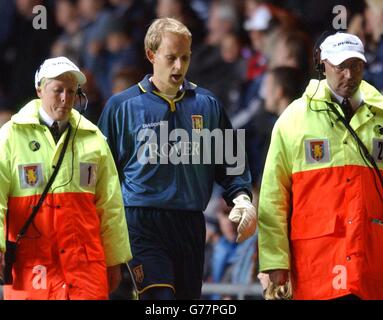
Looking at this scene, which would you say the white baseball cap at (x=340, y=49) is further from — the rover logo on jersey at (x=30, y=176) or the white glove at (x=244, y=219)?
the rover logo on jersey at (x=30, y=176)

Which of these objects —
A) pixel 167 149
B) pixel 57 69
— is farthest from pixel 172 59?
pixel 57 69

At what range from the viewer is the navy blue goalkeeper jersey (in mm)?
7559

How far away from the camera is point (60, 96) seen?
→ 23.8 ft

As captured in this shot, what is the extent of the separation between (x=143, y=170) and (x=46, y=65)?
2.57ft

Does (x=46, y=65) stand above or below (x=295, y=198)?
above

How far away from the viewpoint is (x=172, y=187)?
7543 millimetres

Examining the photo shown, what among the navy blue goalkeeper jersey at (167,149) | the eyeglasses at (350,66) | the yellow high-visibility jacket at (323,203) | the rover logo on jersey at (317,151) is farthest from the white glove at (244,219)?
the eyeglasses at (350,66)

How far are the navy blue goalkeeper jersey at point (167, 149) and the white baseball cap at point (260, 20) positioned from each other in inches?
93.2

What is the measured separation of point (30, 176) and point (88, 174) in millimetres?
300

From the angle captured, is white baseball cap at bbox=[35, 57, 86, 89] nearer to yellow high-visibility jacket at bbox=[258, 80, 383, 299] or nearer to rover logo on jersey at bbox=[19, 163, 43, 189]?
rover logo on jersey at bbox=[19, 163, 43, 189]

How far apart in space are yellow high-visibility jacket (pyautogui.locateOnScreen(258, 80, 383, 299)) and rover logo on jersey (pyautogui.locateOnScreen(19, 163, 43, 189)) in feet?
3.81

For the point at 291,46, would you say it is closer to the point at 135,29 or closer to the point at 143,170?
the point at 135,29

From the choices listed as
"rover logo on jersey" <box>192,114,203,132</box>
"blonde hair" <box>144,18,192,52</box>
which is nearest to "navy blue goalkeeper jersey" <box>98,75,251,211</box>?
"rover logo on jersey" <box>192,114,203,132</box>
